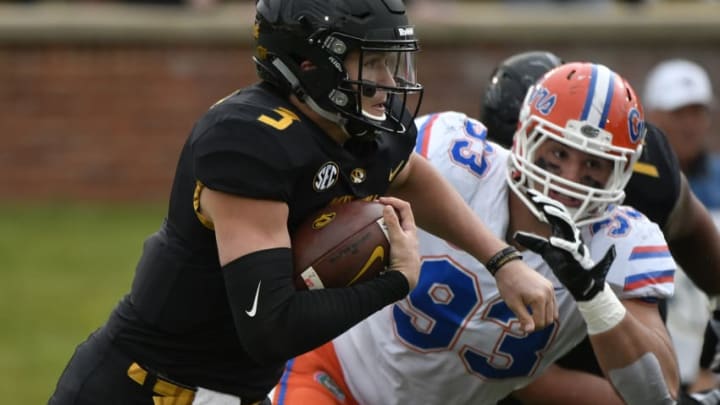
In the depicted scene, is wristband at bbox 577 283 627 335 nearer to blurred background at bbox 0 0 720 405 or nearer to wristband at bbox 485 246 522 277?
wristband at bbox 485 246 522 277

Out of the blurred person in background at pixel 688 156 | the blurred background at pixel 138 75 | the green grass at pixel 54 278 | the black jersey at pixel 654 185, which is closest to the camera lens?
the black jersey at pixel 654 185

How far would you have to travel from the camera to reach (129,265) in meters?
8.79

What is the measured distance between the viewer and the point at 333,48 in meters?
3.39

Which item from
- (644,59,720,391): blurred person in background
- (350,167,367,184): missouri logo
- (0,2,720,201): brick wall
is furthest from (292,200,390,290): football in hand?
(0,2,720,201): brick wall

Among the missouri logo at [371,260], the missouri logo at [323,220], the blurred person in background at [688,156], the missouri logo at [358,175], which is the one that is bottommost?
the blurred person in background at [688,156]

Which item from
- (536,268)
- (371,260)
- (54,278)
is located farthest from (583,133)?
(54,278)

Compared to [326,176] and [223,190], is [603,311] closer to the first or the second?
[326,176]

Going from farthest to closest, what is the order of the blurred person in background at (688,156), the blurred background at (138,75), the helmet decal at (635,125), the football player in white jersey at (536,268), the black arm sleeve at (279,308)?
1. the blurred background at (138,75)
2. the blurred person in background at (688,156)
3. the helmet decal at (635,125)
4. the football player in white jersey at (536,268)
5. the black arm sleeve at (279,308)

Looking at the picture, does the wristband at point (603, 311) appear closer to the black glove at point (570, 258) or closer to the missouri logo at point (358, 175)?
the black glove at point (570, 258)

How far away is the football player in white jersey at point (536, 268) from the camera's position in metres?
3.98

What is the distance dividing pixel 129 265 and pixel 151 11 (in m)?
2.28

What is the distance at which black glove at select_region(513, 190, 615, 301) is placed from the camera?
371 cm

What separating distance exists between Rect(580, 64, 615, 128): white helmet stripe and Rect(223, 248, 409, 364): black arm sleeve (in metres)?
1.11

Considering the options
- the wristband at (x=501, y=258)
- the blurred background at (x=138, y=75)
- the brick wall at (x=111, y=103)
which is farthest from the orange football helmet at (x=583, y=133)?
the brick wall at (x=111, y=103)
